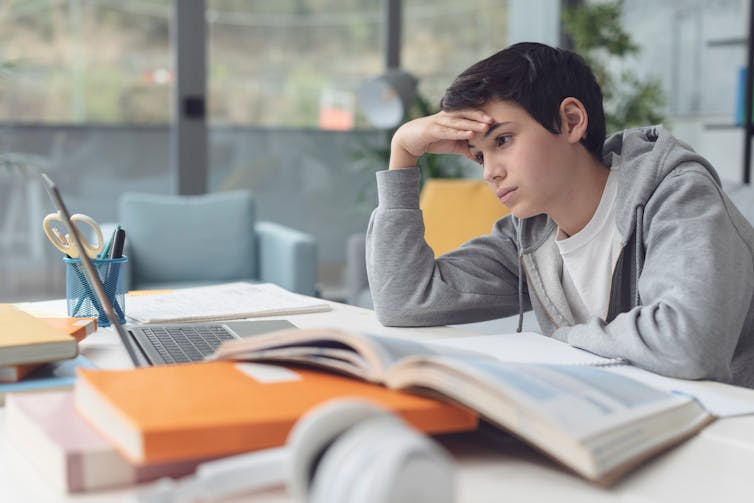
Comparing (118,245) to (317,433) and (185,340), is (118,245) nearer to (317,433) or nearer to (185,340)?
(185,340)

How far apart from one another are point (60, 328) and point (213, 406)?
1.75 feet

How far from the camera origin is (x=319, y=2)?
177 inches

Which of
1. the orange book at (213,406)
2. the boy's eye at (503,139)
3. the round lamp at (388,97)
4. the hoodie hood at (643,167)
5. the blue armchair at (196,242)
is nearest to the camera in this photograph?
the orange book at (213,406)

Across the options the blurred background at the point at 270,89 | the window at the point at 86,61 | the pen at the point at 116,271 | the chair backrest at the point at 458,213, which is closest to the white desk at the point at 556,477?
the pen at the point at 116,271

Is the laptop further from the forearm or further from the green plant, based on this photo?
the green plant

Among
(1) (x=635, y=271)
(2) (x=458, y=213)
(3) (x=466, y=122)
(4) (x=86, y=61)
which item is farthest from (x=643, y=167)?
(4) (x=86, y=61)

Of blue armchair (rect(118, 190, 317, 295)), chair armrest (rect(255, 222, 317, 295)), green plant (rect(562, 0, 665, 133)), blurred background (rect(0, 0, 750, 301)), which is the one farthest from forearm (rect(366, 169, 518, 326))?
green plant (rect(562, 0, 665, 133))

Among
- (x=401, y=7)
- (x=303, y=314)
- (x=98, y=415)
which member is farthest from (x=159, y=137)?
(x=98, y=415)

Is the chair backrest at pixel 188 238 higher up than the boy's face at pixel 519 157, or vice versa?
the boy's face at pixel 519 157

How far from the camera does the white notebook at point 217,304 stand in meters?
1.37

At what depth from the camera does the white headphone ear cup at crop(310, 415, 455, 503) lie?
464mm

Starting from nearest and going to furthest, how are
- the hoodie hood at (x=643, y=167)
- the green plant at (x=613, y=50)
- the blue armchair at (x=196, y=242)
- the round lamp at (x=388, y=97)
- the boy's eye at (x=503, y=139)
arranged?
1. the hoodie hood at (x=643, y=167)
2. the boy's eye at (x=503, y=139)
3. the blue armchair at (x=196, y=242)
4. the round lamp at (x=388, y=97)
5. the green plant at (x=613, y=50)

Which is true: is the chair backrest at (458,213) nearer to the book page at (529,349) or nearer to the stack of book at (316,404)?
the book page at (529,349)

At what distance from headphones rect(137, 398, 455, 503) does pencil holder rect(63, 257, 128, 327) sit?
774 mm
